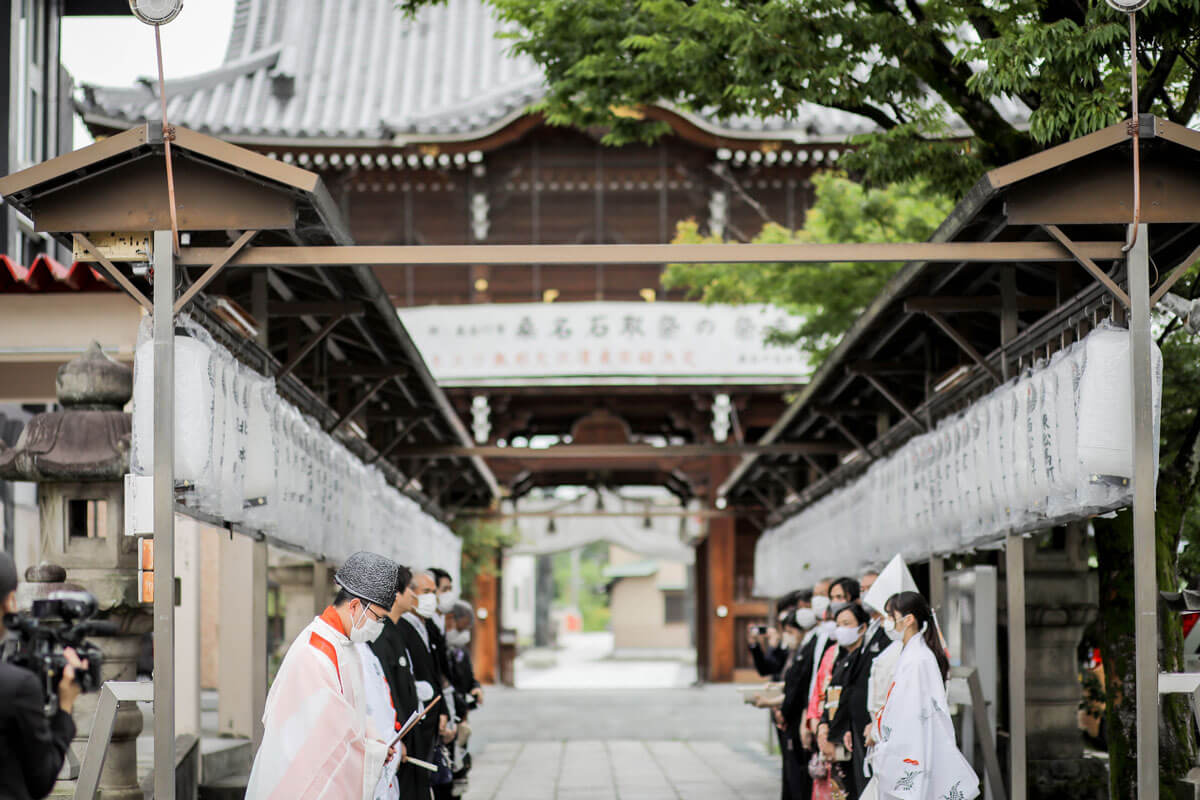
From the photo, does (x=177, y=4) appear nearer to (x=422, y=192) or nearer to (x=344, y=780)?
(x=344, y=780)

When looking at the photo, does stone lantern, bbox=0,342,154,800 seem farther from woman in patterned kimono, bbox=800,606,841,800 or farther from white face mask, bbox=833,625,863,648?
woman in patterned kimono, bbox=800,606,841,800

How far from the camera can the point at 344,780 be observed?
610 cm

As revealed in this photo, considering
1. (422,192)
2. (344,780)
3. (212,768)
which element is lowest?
(212,768)

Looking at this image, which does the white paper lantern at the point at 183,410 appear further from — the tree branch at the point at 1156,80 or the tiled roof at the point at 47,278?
the tree branch at the point at 1156,80

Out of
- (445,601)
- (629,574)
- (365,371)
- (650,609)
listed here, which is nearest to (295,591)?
(365,371)

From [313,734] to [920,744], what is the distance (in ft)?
11.5

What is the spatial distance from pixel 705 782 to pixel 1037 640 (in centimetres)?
389

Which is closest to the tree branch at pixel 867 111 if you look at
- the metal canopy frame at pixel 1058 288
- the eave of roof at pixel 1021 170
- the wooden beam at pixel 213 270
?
the metal canopy frame at pixel 1058 288

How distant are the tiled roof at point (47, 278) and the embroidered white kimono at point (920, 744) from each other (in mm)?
5821

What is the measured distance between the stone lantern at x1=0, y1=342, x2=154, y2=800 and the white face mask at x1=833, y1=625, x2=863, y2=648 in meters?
4.30

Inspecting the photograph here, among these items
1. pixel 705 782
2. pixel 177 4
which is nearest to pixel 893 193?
pixel 705 782

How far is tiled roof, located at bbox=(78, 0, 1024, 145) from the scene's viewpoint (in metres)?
22.7

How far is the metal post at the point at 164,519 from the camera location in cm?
654

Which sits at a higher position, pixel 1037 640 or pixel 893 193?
pixel 893 193
